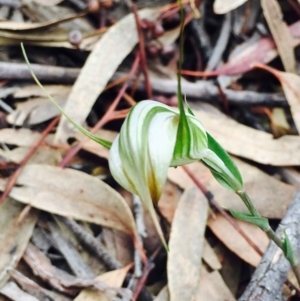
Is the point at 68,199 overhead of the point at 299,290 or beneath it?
overhead

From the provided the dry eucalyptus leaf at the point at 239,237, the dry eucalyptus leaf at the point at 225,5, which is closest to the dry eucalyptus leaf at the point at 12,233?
the dry eucalyptus leaf at the point at 239,237

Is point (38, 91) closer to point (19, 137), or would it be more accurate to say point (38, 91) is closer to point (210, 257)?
point (19, 137)

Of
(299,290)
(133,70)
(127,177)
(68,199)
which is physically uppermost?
(127,177)

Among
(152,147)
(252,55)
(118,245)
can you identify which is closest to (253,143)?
(252,55)

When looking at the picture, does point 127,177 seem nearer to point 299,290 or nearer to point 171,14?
point 299,290

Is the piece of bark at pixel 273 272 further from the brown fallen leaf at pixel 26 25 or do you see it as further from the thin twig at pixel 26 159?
the brown fallen leaf at pixel 26 25

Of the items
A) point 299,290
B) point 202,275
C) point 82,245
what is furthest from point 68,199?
point 299,290

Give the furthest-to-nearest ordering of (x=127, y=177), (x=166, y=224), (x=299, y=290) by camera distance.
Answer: (x=166, y=224)
(x=299, y=290)
(x=127, y=177)
